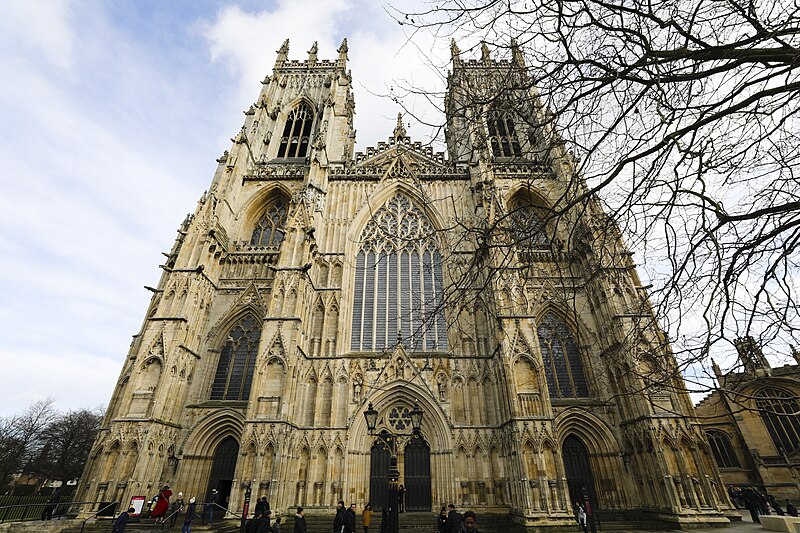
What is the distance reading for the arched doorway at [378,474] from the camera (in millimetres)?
14344

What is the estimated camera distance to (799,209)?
4.28 m

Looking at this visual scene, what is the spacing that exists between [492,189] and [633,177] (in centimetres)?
1369

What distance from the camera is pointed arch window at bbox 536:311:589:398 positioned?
16125mm

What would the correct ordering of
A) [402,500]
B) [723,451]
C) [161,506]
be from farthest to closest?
[723,451] → [402,500] → [161,506]

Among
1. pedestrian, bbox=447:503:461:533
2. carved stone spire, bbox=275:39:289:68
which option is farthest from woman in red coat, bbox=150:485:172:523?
carved stone spire, bbox=275:39:289:68

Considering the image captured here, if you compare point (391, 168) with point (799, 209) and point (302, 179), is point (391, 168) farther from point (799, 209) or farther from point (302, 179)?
point (799, 209)

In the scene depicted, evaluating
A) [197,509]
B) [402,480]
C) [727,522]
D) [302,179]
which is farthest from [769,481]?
[302,179]

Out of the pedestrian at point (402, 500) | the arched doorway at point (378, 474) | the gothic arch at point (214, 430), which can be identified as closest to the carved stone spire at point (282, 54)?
the gothic arch at point (214, 430)

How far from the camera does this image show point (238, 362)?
16875mm

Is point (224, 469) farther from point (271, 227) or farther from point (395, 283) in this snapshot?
point (271, 227)

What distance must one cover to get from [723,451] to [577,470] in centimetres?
1722

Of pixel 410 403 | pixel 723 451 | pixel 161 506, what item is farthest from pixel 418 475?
pixel 723 451

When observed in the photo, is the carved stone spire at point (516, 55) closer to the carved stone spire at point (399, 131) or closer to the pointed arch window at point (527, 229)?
the pointed arch window at point (527, 229)

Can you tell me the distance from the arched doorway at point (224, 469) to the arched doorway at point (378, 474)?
5.32 m
